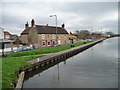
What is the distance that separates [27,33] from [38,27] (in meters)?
5.94

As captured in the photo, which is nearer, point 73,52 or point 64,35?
point 73,52

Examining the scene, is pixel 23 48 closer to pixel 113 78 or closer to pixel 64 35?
pixel 113 78

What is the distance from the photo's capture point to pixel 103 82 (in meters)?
12.0

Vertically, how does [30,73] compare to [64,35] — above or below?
below

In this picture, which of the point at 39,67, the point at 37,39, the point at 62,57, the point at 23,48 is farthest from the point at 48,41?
the point at 39,67

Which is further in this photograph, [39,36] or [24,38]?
[24,38]

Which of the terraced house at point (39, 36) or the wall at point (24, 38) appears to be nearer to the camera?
the terraced house at point (39, 36)

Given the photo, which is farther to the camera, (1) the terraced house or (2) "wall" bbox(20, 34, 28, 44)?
(2) "wall" bbox(20, 34, 28, 44)

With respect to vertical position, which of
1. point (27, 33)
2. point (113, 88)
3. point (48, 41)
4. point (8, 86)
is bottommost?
point (113, 88)

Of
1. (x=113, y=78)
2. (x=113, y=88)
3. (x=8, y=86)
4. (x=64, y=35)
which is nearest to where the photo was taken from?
(x=8, y=86)

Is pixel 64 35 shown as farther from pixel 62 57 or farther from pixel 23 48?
pixel 62 57

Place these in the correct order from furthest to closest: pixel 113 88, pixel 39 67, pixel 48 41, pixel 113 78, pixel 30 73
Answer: pixel 48 41
pixel 39 67
pixel 30 73
pixel 113 78
pixel 113 88

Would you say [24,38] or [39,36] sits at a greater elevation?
[39,36]

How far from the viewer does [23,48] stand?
101 ft
